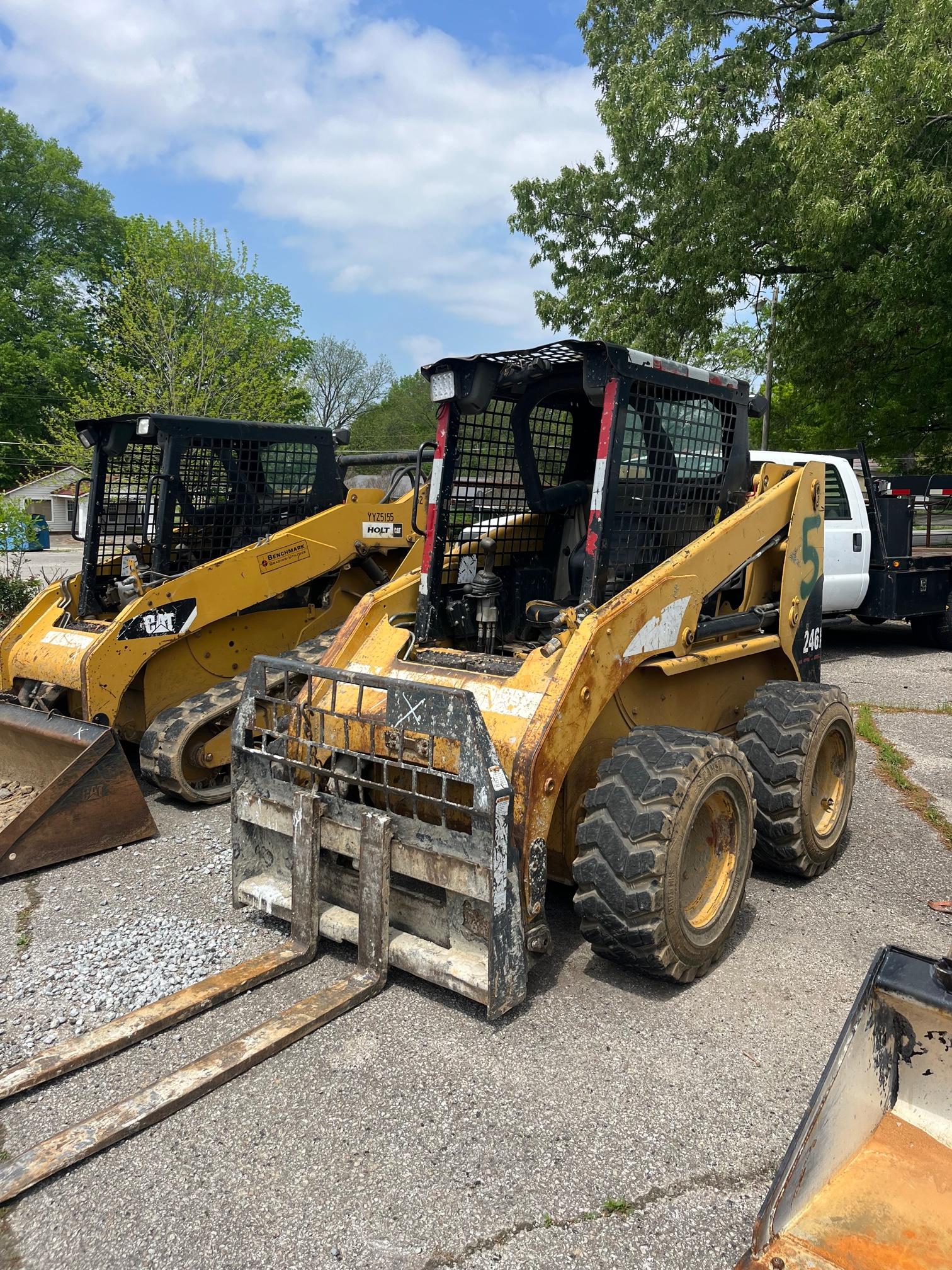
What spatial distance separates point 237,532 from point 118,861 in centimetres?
280

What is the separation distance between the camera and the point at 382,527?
7.60m

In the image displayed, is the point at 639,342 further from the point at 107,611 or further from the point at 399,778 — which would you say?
the point at 399,778

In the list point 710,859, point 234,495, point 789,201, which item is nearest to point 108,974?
point 710,859

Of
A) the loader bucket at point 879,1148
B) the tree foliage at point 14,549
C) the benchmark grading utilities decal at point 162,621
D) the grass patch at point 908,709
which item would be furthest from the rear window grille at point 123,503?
the grass patch at point 908,709

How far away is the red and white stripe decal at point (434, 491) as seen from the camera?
4602mm

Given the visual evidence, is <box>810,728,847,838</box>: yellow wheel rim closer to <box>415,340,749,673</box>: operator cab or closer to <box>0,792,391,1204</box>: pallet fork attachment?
<box>415,340,749,673</box>: operator cab

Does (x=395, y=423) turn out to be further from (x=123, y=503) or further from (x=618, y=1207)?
(x=618, y=1207)

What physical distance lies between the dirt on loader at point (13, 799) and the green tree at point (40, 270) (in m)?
36.7

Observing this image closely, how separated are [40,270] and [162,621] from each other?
44.8 m

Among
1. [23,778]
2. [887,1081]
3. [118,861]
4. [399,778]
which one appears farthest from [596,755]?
[23,778]

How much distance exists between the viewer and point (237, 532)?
7.00 m

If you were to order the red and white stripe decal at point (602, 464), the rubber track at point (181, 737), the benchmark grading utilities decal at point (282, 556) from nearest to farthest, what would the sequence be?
1. the red and white stripe decal at point (602, 464)
2. the rubber track at point (181, 737)
3. the benchmark grading utilities decal at point (282, 556)

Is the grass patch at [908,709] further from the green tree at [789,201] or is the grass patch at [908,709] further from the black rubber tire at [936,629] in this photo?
the green tree at [789,201]

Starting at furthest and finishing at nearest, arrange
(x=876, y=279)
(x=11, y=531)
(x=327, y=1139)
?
(x=876, y=279) → (x=11, y=531) → (x=327, y=1139)
